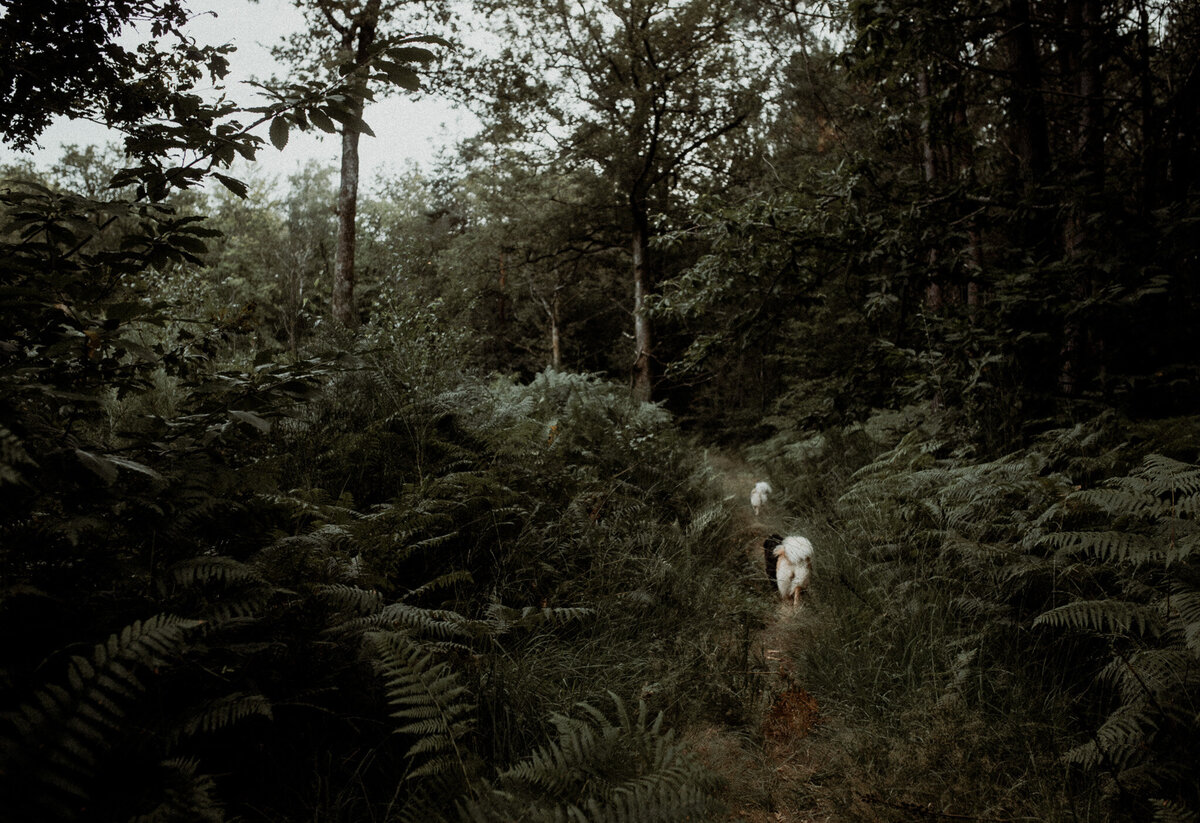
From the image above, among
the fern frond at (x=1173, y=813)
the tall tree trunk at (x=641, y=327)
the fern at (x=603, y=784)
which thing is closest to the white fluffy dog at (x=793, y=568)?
the fern at (x=603, y=784)

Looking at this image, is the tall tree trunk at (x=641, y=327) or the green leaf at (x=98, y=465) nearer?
the green leaf at (x=98, y=465)

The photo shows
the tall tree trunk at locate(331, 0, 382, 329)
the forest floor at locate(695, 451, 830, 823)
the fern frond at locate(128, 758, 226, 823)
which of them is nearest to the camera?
the fern frond at locate(128, 758, 226, 823)

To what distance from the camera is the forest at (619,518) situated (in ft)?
5.26

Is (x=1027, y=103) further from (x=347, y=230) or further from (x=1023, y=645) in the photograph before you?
(x=347, y=230)

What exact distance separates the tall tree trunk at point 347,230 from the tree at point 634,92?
3305 mm

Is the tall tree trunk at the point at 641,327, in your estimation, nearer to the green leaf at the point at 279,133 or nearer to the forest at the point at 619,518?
the forest at the point at 619,518

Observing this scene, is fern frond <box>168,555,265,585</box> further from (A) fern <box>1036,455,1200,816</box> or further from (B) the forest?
(A) fern <box>1036,455,1200,816</box>

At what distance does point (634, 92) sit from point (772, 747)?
1185 centimetres

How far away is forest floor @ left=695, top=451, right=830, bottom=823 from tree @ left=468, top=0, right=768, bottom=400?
30.7 feet

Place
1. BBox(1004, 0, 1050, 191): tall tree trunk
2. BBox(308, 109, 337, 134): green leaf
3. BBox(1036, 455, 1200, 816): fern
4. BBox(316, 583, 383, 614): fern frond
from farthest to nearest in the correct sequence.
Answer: BBox(1004, 0, 1050, 191): tall tree trunk < BBox(316, 583, 383, 614): fern frond < BBox(1036, 455, 1200, 816): fern < BBox(308, 109, 337, 134): green leaf

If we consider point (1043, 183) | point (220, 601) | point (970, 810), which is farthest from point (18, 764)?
point (1043, 183)

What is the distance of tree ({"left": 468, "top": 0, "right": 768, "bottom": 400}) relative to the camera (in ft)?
38.4

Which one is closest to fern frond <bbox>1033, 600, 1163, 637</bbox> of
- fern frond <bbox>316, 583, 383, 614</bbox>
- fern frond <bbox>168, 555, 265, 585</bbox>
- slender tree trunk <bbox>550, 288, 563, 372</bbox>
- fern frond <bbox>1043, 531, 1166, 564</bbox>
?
fern frond <bbox>1043, 531, 1166, 564</bbox>

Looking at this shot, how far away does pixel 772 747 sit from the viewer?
2682 mm
